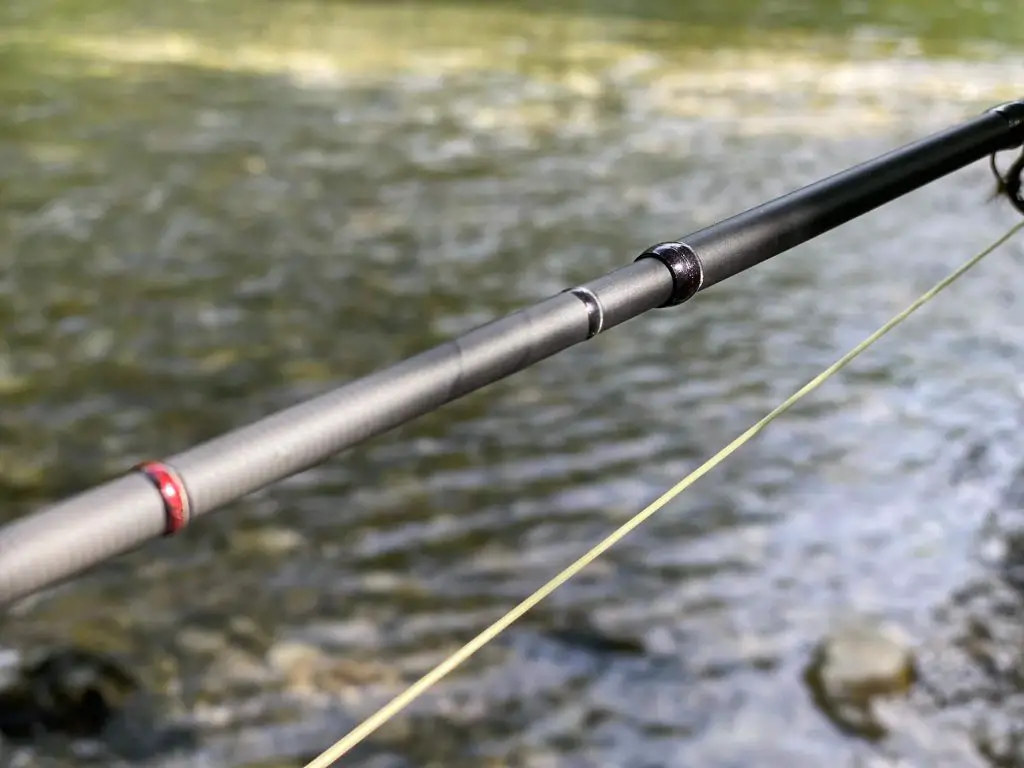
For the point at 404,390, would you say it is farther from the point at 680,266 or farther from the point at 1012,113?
the point at 1012,113

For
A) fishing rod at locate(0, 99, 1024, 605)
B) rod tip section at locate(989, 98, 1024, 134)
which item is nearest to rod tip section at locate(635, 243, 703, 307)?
fishing rod at locate(0, 99, 1024, 605)

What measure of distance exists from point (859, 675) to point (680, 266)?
272 centimetres

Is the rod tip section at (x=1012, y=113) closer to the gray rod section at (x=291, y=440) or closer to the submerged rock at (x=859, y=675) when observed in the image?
the gray rod section at (x=291, y=440)

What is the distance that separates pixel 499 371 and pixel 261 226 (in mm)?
6922

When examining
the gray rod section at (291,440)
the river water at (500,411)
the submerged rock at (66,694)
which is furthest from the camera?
the river water at (500,411)

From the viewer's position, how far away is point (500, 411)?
6.09 metres

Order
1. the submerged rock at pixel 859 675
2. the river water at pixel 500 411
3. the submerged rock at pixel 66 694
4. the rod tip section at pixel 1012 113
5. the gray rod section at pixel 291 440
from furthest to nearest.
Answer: the river water at pixel 500 411, the submerged rock at pixel 859 675, the submerged rock at pixel 66 694, the rod tip section at pixel 1012 113, the gray rod section at pixel 291 440

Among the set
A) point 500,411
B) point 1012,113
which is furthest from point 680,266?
point 500,411

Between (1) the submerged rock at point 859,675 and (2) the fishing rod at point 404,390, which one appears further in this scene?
(1) the submerged rock at point 859,675

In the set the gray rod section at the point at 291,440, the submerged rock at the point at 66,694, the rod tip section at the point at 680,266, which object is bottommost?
the submerged rock at the point at 66,694

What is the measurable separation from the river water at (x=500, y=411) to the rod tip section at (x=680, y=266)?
7.91ft

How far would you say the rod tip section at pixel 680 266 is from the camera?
2045mm

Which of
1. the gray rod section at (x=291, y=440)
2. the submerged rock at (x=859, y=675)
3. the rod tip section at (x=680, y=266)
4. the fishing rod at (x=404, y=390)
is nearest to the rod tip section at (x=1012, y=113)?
the fishing rod at (x=404, y=390)

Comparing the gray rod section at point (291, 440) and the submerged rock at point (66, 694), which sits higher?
the gray rod section at point (291, 440)
